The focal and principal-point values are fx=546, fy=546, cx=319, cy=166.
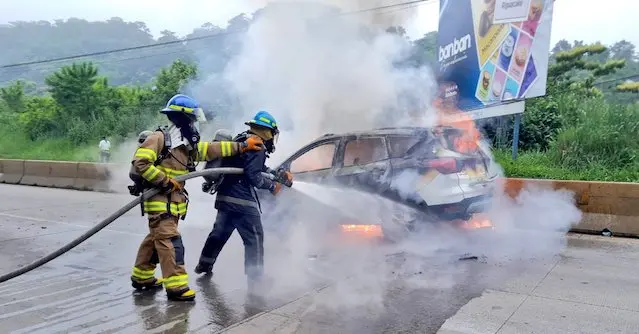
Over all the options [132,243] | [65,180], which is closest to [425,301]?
[132,243]

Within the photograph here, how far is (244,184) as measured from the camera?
5293 millimetres

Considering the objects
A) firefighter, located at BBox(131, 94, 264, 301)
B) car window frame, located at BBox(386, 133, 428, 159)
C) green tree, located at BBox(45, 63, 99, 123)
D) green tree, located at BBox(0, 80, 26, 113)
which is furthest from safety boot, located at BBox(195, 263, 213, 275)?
green tree, located at BBox(0, 80, 26, 113)

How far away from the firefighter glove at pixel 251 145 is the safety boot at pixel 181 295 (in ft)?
4.42

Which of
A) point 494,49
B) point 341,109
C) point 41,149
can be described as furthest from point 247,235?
point 41,149

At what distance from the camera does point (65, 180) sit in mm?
14922

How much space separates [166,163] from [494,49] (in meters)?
8.22

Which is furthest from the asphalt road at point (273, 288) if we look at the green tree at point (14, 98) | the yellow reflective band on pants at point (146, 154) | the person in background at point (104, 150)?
the green tree at point (14, 98)

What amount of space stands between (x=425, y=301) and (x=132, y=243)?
14.2 feet

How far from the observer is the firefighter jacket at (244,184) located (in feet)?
16.8

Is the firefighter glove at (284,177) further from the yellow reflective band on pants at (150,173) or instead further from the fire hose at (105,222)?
the yellow reflective band on pants at (150,173)

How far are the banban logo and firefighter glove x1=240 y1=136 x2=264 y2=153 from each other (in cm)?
790

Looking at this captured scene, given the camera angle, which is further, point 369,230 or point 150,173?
point 369,230

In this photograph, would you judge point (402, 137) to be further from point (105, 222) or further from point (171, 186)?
point (105, 222)

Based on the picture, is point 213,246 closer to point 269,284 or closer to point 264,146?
point 269,284
